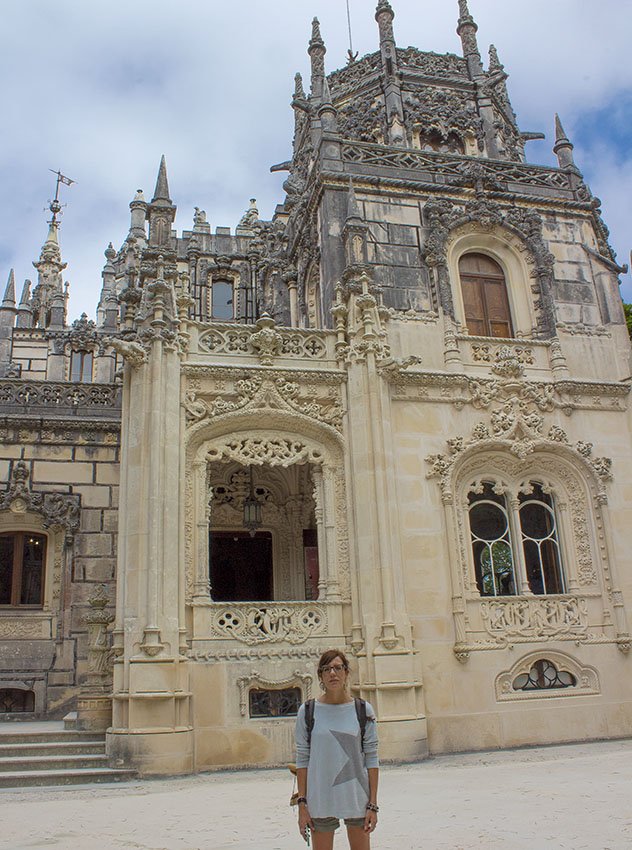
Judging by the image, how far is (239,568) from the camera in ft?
57.1

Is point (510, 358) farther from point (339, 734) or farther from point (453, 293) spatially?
point (339, 734)

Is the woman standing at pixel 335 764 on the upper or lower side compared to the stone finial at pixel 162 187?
lower

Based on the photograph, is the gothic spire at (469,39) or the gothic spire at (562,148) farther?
the gothic spire at (469,39)

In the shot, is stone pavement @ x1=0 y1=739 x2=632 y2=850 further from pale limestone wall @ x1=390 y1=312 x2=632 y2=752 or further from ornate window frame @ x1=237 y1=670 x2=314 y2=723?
pale limestone wall @ x1=390 y1=312 x2=632 y2=752

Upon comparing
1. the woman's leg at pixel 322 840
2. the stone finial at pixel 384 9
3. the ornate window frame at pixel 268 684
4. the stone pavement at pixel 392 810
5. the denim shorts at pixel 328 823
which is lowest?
the stone pavement at pixel 392 810

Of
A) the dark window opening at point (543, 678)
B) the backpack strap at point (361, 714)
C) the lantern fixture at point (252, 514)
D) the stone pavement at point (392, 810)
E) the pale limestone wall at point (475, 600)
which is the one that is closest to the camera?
the backpack strap at point (361, 714)

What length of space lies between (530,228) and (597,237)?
1956 millimetres

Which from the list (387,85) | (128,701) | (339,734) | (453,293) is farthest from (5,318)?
(339,734)

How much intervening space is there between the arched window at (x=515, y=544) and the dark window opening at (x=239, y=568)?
526 cm

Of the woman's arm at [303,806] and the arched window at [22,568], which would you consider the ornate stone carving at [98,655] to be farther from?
the woman's arm at [303,806]

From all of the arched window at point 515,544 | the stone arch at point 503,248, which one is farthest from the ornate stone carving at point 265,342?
the arched window at point 515,544

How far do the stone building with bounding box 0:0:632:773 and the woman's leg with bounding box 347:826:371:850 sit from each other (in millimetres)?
7166

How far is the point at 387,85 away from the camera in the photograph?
818 inches

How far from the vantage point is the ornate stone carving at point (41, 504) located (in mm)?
16984
